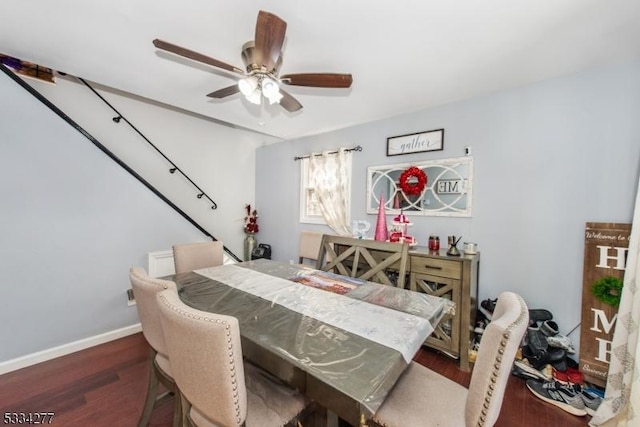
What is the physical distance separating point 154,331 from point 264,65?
1578 mm

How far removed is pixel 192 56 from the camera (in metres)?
1.46

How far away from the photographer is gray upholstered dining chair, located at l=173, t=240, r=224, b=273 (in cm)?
221

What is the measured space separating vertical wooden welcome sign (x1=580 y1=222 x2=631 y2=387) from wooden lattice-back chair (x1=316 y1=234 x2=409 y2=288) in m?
1.31

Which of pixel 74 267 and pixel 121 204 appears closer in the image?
pixel 74 267

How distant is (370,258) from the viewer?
2086 mm

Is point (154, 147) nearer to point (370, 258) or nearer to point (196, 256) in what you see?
point (196, 256)

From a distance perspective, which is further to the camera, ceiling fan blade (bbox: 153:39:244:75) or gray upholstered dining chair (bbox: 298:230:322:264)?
gray upholstered dining chair (bbox: 298:230:322:264)

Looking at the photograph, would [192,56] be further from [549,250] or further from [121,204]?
[549,250]

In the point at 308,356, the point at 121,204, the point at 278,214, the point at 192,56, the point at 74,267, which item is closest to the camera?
the point at 308,356

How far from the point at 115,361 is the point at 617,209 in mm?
4109

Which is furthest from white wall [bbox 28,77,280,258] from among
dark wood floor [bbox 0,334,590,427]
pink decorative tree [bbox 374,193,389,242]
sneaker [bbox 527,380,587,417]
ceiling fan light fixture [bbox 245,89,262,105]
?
sneaker [bbox 527,380,587,417]

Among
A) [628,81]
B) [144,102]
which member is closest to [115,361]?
[144,102]

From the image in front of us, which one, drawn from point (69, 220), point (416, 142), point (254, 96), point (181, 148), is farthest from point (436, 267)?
point (181, 148)

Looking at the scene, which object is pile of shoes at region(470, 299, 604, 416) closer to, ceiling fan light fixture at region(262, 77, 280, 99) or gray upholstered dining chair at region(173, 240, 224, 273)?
gray upholstered dining chair at region(173, 240, 224, 273)
